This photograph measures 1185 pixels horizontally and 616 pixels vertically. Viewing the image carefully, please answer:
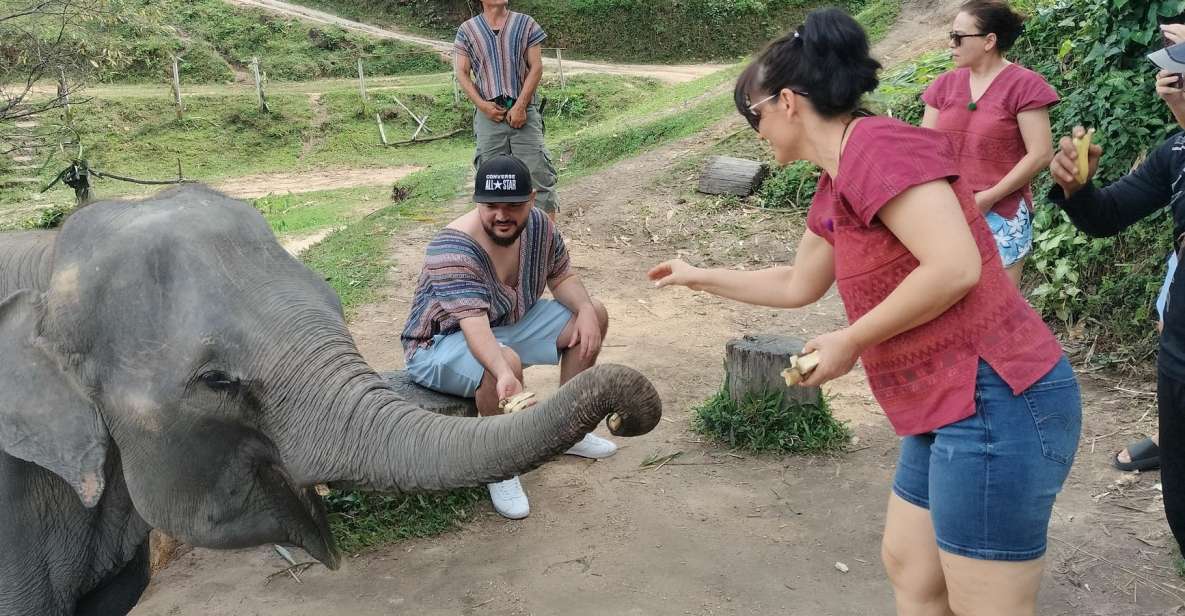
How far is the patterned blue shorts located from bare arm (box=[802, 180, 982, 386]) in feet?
9.78

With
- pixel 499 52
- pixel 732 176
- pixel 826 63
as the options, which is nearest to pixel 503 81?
pixel 499 52

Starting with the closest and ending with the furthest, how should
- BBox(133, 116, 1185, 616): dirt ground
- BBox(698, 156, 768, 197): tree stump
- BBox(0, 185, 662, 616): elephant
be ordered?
1. BBox(0, 185, 662, 616): elephant
2. BBox(133, 116, 1185, 616): dirt ground
3. BBox(698, 156, 768, 197): tree stump

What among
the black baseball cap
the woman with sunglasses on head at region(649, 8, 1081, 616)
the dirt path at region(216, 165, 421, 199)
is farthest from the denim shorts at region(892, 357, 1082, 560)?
the dirt path at region(216, 165, 421, 199)

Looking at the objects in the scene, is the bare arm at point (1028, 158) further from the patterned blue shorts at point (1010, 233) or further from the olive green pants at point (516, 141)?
the olive green pants at point (516, 141)

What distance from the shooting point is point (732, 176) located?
33.1 ft

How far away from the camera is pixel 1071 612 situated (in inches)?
148

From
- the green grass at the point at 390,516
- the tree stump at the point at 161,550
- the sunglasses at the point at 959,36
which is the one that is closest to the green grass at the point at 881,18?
the sunglasses at the point at 959,36

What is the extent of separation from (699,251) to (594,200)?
6.38 feet

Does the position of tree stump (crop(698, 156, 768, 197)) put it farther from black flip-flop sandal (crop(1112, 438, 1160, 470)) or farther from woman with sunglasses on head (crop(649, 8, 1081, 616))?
woman with sunglasses on head (crop(649, 8, 1081, 616))

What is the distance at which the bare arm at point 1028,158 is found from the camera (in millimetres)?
4758

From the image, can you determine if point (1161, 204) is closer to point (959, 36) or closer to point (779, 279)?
point (779, 279)

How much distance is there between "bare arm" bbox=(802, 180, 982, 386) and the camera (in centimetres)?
208

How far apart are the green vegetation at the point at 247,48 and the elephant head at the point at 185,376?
2745cm

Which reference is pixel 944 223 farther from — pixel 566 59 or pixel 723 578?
pixel 566 59
